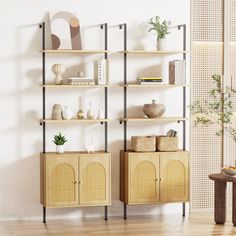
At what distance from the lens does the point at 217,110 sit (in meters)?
7.74

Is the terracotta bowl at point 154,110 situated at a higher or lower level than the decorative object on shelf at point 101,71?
lower

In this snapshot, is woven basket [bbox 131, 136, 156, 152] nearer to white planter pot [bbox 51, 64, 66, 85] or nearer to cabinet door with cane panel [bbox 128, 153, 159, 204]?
cabinet door with cane panel [bbox 128, 153, 159, 204]

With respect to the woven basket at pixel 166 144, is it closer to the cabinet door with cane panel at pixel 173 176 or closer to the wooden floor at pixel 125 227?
the cabinet door with cane panel at pixel 173 176

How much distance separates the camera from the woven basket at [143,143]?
726cm

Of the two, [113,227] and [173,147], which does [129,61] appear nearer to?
[173,147]

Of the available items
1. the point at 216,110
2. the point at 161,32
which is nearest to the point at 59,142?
the point at 161,32

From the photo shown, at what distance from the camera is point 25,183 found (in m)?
7.25

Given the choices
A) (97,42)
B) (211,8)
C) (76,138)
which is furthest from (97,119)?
(211,8)

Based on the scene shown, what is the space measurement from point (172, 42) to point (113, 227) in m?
2.14

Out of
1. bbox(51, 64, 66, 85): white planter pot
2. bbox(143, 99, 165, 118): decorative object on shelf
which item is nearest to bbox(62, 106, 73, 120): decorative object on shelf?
bbox(51, 64, 66, 85): white planter pot

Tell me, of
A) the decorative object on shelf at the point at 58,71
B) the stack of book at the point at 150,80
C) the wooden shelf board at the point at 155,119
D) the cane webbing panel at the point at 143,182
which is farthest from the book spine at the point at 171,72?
the decorative object on shelf at the point at 58,71

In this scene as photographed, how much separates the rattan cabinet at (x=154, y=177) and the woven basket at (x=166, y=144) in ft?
0.24

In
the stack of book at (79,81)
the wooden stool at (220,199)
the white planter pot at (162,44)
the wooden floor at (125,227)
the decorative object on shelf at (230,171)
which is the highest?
the white planter pot at (162,44)

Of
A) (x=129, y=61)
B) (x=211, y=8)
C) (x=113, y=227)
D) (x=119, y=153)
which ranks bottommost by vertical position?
(x=113, y=227)
